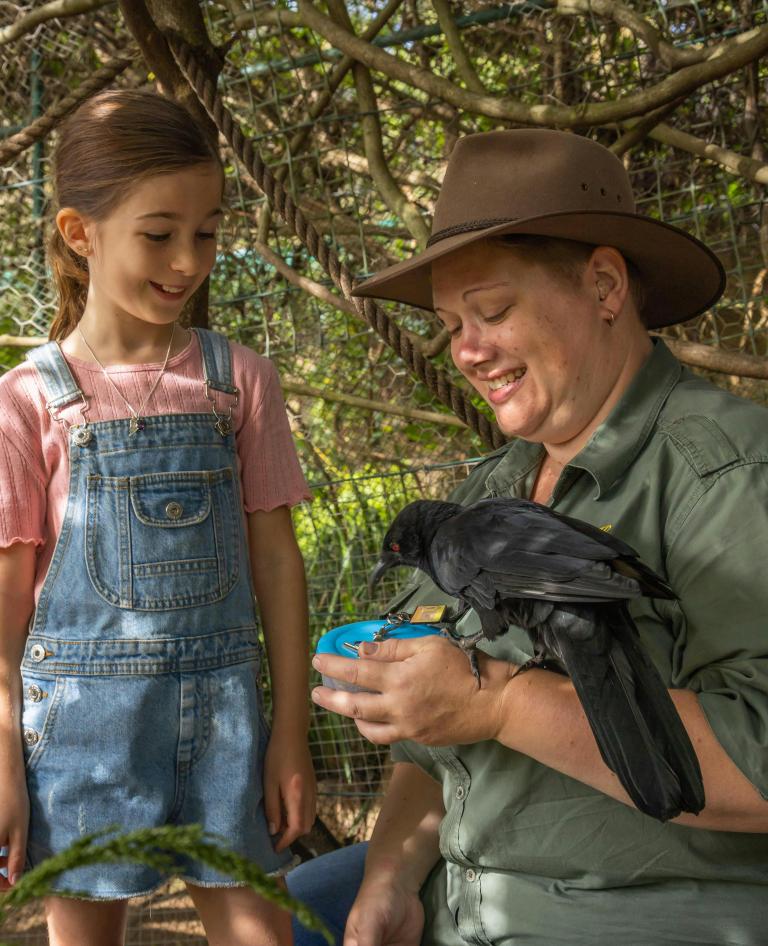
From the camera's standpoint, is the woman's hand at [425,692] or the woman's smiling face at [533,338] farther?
the woman's smiling face at [533,338]

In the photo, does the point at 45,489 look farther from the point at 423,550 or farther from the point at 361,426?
the point at 361,426

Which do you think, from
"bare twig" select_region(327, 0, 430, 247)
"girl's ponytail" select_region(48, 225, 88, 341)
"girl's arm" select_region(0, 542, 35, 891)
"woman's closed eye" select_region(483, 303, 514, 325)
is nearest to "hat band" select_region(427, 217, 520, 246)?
"woman's closed eye" select_region(483, 303, 514, 325)

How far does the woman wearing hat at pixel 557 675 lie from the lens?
146cm

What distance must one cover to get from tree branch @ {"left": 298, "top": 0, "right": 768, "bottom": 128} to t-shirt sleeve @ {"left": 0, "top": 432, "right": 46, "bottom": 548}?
1848 millimetres

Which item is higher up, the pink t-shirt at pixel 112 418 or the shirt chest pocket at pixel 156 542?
the pink t-shirt at pixel 112 418

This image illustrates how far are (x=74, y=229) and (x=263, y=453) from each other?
1.90 ft

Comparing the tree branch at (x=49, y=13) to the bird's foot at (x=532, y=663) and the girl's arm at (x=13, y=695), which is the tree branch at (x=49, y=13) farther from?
the bird's foot at (x=532, y=663)

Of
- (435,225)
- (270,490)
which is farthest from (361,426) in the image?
(435,225)

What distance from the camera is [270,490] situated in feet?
7.08

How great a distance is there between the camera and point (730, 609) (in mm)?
1454

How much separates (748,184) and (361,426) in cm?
164

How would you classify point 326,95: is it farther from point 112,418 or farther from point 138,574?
point 138,574

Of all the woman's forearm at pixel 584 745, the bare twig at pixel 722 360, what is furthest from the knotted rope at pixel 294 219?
the woman's forearm at pixel 584 745

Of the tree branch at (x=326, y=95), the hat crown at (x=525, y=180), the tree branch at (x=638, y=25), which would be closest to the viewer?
the hat crown at (x=525, y=180)
